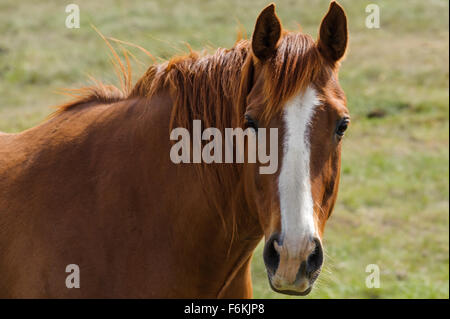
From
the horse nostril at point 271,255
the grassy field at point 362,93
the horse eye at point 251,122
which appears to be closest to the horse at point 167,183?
the horse eye at point 251,122

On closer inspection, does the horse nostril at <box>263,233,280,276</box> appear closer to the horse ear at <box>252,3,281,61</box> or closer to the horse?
the horse

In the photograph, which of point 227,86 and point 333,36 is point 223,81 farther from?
point 333,36

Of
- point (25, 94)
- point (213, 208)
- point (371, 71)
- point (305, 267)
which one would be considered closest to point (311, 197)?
point (305, 267)

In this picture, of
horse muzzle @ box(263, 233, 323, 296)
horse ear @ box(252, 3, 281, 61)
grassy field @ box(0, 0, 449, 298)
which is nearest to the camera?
horse muzzle @ box(263, 233, 323, 296)

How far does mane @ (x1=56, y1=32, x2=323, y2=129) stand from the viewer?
9.23 ft

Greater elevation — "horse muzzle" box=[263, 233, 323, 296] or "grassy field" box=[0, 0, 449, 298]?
"grassy field" box=[0, 0, 449, 298]

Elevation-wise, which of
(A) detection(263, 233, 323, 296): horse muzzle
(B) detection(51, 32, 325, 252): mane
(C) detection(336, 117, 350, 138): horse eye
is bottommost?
(A) detection(263, 233, 323, 296): horse muzzle

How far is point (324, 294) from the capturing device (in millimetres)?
6082

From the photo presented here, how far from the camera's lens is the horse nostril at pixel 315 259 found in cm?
256

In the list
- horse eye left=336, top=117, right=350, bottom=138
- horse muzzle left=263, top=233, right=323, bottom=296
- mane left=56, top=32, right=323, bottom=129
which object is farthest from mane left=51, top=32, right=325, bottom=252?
horse muzzle left=263, top=233, right=323, bottom=296

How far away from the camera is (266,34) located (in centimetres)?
296

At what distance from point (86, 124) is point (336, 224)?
222 inches

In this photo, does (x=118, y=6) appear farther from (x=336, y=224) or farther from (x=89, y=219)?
(x=89, y=219)

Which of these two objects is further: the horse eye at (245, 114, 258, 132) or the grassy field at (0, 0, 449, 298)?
the grassy field at (0, 0, 449, 298)
